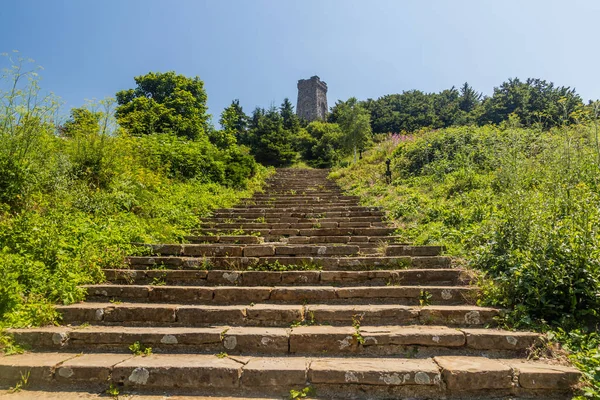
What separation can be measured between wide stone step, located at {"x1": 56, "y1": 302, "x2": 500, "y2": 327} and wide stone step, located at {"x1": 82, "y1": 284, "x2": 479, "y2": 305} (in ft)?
0.98

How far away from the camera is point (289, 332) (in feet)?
11.8

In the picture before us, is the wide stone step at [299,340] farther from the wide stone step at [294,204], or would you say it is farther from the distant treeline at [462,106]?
the distant treeline at [462,106]

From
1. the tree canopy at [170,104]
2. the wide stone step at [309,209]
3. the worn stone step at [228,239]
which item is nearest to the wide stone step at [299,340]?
the worn stone step at [228,239]

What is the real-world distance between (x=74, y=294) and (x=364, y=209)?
6743 mm

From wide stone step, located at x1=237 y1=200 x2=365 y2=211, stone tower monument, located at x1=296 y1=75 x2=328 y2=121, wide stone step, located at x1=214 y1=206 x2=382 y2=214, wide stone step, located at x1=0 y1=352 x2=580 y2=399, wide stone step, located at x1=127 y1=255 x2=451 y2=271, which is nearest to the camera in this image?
wide stone step, located at x1=0 y1=352 x2=580 y2=399

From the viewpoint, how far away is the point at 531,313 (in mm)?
3613

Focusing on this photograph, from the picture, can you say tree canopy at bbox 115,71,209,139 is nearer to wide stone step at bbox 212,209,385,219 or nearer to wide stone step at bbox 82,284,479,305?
wide stone step at bbox 212,209,385,219

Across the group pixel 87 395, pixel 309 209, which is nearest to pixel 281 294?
pixel 87 395

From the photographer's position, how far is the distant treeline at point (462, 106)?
27094 mm

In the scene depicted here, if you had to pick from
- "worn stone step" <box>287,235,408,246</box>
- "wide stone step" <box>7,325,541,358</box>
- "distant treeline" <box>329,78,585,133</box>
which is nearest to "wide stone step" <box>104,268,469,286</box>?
"wide stone step" <box>7,325,541,358</box>

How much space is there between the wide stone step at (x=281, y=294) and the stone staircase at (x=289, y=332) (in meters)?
0.01

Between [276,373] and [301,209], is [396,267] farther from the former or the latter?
[301,209]

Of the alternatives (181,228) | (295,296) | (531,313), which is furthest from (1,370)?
(531,313)

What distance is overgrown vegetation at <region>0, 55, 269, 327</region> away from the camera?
4.18 meters
